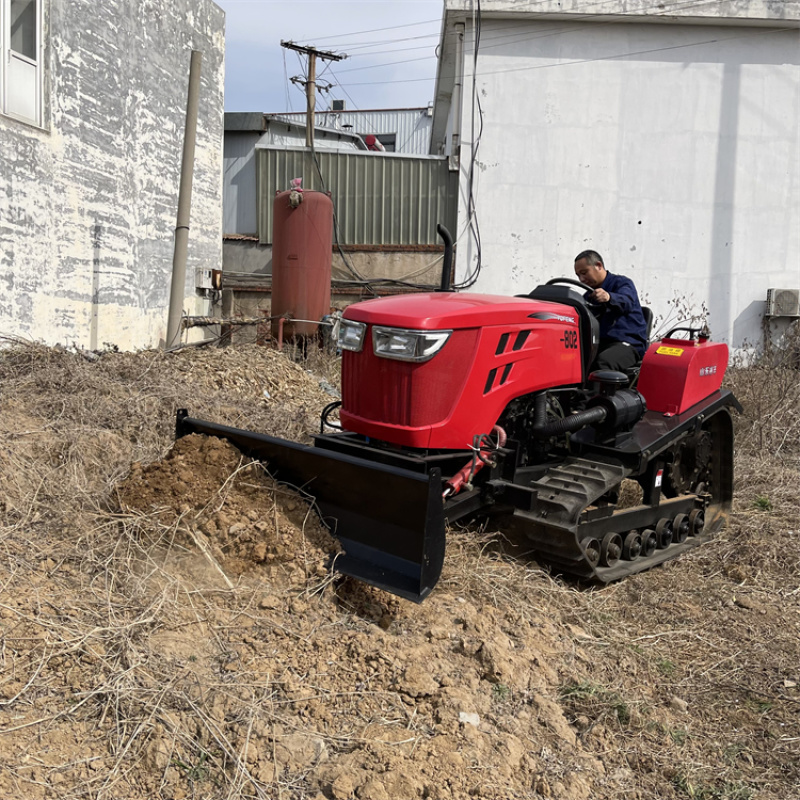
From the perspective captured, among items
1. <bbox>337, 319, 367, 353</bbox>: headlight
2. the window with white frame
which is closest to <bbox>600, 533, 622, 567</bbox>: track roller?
<bbox>337, 319, 367, 353</bbox>: headlight

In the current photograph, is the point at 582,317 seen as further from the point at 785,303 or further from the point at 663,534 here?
the point at 785,303

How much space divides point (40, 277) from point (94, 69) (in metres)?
2.59

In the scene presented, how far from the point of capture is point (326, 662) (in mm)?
3172

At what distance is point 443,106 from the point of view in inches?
645

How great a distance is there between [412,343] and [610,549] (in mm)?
2013

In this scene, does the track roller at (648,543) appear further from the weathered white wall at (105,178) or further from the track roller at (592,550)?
the weathered white wall at (105,178)

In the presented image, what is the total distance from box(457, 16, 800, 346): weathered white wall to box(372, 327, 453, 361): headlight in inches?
360

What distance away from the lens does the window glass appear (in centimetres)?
780

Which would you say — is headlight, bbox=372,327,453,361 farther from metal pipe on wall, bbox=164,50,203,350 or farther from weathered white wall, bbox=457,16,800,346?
weathered white wall, bbox=457,16,800,346

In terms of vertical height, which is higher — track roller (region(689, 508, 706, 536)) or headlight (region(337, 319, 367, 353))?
headlight (region(337, 319, 367, 353))

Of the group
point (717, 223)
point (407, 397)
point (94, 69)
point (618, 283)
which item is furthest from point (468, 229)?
point (407, 397)

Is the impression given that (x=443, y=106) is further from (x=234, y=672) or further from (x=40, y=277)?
A: (x=234, y=672)

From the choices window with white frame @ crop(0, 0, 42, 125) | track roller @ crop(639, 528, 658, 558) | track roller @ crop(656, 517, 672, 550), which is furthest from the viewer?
window with white frame @ crop(0, 0, 42, 125)

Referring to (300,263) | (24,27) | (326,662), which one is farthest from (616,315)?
(24,27)
